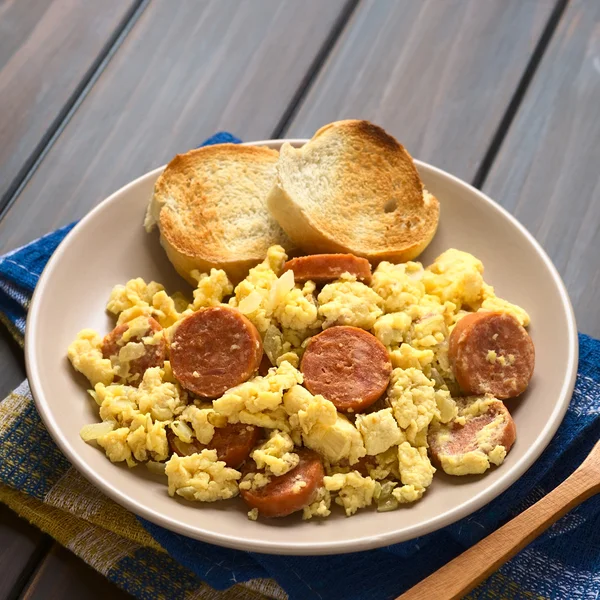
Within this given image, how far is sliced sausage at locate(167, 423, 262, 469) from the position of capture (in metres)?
1.69

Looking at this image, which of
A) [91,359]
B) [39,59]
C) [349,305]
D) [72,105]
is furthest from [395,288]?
[39,59]

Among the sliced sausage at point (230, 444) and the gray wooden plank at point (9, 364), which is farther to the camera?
the gray wooden plank at point (9, 364)

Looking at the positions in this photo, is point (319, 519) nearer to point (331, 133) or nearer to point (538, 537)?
point (538, 537)

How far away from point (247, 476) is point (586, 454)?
2.84 feet

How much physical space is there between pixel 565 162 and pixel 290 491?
1.61 metres

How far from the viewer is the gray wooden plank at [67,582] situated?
1836 millimetres

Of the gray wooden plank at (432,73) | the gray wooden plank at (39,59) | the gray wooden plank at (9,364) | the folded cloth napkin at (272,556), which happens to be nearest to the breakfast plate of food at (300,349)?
the folded cloth napkin at (272,556)

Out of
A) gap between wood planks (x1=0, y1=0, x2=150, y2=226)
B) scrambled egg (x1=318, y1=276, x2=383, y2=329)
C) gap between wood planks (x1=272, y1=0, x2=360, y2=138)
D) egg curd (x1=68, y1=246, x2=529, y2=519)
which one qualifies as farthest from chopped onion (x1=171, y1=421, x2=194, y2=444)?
gap between wood planks (x1=272, y1=0, x2=360, y2=138)

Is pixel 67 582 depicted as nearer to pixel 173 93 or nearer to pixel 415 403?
pixel 415 403

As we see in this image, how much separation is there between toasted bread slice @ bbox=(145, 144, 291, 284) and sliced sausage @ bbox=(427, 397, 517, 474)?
638mm

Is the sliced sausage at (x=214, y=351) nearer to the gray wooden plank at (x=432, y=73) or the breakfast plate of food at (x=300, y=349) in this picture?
the breakfast plate of food at (x=300, y=349)

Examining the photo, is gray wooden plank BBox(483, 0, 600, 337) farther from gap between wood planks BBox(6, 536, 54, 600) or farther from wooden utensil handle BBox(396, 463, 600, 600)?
gap between wood planks BBox(6, 536, 54, 600)

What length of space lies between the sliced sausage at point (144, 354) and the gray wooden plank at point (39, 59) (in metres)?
0.94

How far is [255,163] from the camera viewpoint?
2.26 metres
